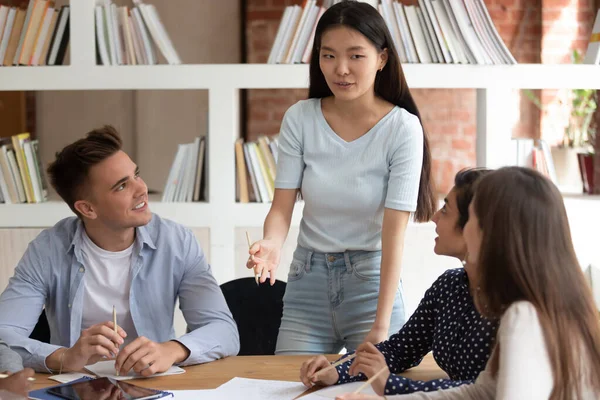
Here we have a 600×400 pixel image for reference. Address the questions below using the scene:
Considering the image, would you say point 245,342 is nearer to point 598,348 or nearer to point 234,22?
point 598,348

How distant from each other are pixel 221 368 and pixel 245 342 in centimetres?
51

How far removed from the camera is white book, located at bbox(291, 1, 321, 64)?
3092 mm

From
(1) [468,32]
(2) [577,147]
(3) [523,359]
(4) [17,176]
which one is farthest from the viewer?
(2) [577,147]

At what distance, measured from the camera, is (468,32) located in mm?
3084

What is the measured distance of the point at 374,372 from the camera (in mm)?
1650

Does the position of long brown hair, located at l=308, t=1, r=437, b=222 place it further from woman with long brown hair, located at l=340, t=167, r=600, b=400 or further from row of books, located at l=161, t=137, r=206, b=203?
row of books, located at l=161, t=137, r=206, b=203

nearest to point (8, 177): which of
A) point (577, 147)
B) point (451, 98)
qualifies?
point (577, 147)

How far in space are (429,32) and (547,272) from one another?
6.25 feet

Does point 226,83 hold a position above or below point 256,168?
above

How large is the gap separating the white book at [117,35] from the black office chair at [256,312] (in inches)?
47.1

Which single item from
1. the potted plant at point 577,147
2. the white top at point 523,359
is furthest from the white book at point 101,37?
the white top at point 523,359

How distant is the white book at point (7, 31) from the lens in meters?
3.14

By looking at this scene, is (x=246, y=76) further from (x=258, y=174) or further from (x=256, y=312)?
(x=256, y=312)

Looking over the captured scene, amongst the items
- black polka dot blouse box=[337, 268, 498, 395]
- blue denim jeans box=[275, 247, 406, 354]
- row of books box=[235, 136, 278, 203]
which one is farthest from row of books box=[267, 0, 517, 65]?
black polka dot blouse box=[337, 268, 498, 395]
